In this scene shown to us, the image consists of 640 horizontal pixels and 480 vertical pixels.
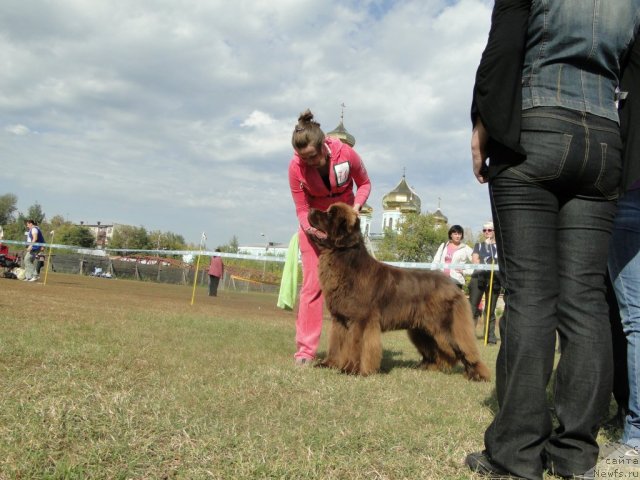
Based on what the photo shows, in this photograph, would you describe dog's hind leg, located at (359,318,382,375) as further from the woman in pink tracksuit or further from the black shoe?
the black shoe

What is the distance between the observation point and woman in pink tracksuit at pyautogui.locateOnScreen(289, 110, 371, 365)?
4.96 meters

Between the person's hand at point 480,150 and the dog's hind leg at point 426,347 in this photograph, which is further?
the dog's hind leg at point 426,347

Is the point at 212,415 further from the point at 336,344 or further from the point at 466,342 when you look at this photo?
the point at 466,342

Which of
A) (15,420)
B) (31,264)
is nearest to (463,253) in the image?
(15,420)

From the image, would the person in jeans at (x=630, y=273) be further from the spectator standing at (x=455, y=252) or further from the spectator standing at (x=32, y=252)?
the spectator standing at (x=32, y=252)

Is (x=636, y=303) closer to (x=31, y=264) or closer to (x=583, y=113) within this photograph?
(x=583, y=113)

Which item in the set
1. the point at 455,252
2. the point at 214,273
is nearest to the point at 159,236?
the point at 214,273

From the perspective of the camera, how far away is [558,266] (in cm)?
227

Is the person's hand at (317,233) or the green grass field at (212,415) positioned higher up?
the person's hand at (317,233)

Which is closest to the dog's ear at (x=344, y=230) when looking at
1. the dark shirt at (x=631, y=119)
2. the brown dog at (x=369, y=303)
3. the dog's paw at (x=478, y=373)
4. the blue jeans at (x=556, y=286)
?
the brown dog at (x=369, y=303)

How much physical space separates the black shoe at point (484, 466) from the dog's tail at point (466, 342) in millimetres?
3027

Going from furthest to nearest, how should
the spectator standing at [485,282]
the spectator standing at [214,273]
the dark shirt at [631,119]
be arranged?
the spectator standing at [214,273] → the spectator standing at [485,282] → the dark shirt at [631,119]

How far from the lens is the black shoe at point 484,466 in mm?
2092

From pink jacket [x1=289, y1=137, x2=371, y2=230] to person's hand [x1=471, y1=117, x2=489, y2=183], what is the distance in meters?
2.68
